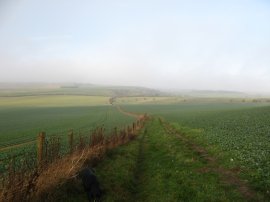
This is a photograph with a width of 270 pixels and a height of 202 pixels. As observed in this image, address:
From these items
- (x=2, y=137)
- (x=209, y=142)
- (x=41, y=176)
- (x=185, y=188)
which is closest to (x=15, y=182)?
(x=41, y=176)

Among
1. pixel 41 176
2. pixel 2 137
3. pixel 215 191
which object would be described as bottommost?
pixel 2 137

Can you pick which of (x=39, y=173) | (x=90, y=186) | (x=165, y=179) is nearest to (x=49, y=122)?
(x=165, y=179)

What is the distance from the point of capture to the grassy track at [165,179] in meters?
12.6

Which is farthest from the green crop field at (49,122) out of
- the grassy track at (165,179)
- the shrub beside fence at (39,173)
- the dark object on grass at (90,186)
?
the dark object on grass at (90,186)

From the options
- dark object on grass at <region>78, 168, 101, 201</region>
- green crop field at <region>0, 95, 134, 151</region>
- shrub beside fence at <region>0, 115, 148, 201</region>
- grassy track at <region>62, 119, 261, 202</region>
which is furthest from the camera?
green crop field at <region>0, 95, 134, 151</region>

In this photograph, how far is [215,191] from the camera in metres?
13.0

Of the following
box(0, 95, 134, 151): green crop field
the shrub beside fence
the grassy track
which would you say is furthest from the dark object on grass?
box(0, 95, 134, 151): green crop field

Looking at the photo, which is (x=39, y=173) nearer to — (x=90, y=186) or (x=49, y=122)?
(x=90, y=186)

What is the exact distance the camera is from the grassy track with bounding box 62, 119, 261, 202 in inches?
498

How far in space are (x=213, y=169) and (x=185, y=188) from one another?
4.09m

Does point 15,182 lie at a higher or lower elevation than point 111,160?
higher

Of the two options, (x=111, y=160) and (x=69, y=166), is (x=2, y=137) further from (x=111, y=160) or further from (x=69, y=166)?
(x=69, y=166)

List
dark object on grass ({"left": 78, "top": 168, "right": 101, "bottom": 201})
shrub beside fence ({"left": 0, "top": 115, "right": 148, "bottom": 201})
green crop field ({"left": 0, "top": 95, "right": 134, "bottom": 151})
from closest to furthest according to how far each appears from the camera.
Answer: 1. shrub beside fence ({"left": 0, "top": 115, "right": 148, "bottom": 201})
2. dark object on grass ({"left": 78, "top": 168, "right": 101, "bottom": 201})
3. green crop field ({"left": 0, "top": 95, "right": 134, "bottom": 151})

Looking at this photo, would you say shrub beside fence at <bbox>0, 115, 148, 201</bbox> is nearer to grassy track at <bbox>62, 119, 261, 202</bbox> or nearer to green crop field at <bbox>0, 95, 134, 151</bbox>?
grassy track at <bbox>62, 119, 261, 202</bbox>
